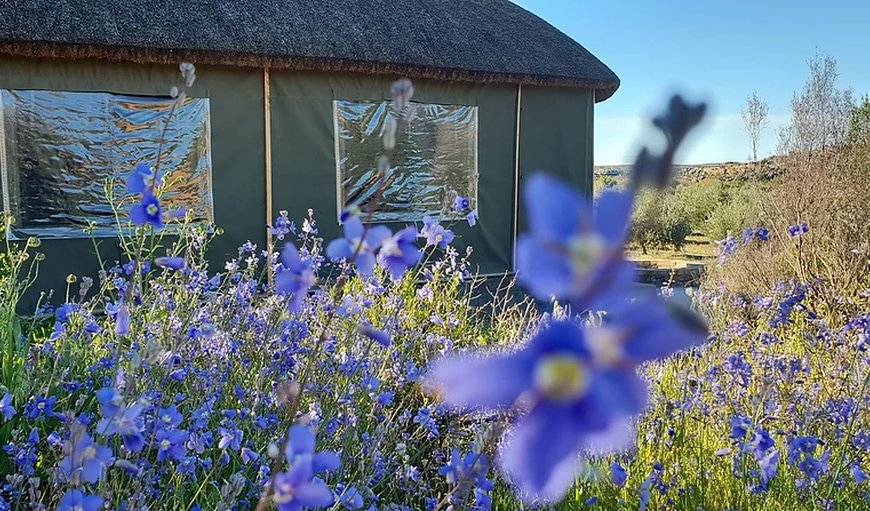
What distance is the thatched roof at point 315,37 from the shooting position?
15.8 ft

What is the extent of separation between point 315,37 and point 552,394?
5719 millimetres

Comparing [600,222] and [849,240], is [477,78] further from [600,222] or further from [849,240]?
[600,222]

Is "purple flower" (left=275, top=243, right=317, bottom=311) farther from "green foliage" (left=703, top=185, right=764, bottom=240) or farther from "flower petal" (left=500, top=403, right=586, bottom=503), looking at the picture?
"green foliage" (left=703, top=185, right=764, bottom=240)

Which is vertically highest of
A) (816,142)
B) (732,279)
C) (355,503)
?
(816,142)

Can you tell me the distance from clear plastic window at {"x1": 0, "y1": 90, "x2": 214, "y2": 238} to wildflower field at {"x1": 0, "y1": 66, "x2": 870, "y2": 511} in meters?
2.19

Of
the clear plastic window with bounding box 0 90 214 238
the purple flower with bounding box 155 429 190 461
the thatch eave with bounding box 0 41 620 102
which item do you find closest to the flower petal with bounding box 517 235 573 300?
the purple flower with bounding box 155 429 190 461

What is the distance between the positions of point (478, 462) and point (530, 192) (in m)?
0.52

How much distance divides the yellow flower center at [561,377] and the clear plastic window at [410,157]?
5590mm

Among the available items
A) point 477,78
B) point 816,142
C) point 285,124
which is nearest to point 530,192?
point 285,124

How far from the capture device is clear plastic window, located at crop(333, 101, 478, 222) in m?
5.87

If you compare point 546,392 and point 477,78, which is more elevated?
point 477,78

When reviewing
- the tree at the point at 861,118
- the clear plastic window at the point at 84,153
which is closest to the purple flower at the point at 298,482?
the clear plastic window at the point at 84,153

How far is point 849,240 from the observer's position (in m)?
5.23

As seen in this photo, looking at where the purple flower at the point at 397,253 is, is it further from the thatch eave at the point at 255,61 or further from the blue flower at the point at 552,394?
the thatch eave at the point at 255,61
